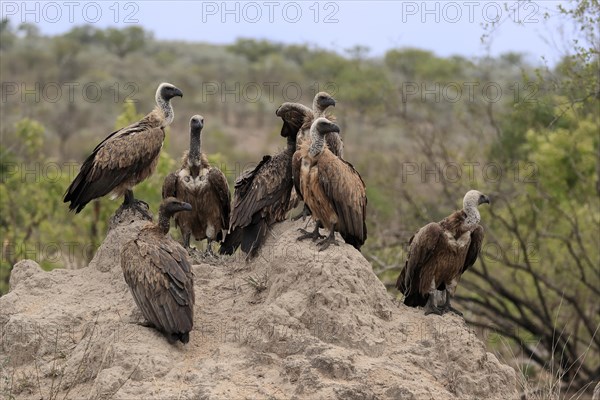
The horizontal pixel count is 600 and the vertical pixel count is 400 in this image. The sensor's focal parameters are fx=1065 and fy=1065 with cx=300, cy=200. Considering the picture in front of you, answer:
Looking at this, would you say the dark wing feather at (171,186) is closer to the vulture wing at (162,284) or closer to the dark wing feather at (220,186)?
the dark wing feather at (220,186)

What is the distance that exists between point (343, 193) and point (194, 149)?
97.5 inches

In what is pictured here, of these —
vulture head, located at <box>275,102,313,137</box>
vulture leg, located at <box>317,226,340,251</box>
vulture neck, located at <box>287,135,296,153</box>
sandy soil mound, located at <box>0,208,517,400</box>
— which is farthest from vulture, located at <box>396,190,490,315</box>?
vulture head, located at <box>275,102,313,137</box>

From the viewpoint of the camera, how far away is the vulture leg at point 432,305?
889cm

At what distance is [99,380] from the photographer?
738 cm

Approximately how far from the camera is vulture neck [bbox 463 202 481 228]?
9.16 metres

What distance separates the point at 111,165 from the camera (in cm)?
1080

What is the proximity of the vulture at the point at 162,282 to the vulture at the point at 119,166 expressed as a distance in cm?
231

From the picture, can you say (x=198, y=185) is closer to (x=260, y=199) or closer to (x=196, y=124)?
(x=196, y=124)

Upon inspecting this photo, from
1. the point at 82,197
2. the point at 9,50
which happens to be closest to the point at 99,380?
the point at 82,197

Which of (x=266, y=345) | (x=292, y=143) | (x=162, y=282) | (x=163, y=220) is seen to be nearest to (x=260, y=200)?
(x=292, y=143)

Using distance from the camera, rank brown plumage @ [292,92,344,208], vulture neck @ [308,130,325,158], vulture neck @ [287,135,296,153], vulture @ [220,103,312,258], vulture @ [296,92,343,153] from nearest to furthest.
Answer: vulture neck @ [308,130,325,158]
brown plumage @ [292,92,344,208]
vulture @ [220,103,312,258]
vulture @ [296,92,343,153]
vulture neck @ [287,135,296,153]

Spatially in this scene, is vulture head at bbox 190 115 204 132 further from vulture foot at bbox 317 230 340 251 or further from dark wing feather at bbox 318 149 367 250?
vulture foot at bbox 317 230 340 251

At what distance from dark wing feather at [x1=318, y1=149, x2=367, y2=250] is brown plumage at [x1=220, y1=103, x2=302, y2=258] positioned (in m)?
0.93

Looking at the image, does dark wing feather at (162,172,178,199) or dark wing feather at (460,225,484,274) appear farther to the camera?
dark wing feather at (162,172,178,199)
